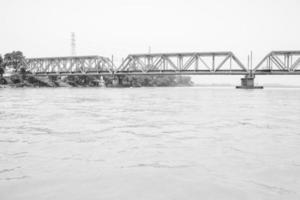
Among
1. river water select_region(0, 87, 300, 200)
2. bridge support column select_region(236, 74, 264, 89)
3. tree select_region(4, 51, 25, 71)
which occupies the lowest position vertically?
river water select_region(0, 87, 300, 200)

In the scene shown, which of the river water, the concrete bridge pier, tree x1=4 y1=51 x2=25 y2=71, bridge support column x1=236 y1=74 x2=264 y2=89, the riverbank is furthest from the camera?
tree x1=4 y1=51 x2=25 y2=71

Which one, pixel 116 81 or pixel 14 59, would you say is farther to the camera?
pixel 14 59

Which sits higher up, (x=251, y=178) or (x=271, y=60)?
(x=271, y=60)

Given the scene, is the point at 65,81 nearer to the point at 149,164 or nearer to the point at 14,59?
the point at 14,59

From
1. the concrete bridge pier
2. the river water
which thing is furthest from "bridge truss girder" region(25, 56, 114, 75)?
the river water

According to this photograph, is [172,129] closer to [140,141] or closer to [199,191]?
[140,141]

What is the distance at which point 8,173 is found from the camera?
5.34 meters

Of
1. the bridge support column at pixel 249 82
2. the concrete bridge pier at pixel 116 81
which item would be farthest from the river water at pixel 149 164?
the concrete bridge pier at pixel 116 81

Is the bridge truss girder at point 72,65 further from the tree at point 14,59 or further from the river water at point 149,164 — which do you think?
the river water at point 149,164

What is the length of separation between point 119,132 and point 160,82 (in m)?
143

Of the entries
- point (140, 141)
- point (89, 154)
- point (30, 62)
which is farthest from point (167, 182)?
point (30, 62)

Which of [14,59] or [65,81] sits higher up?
[14,59]

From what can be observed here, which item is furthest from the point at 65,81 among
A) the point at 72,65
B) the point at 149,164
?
the point at 149,164

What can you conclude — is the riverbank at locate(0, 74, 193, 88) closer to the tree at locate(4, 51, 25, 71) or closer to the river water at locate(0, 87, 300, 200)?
the tree at locate(4, 51, 25, 71)
